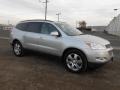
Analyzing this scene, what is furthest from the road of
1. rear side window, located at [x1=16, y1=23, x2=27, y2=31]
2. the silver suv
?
rear side window, located at [x1=16, y1=23, x2=27, y2=31]

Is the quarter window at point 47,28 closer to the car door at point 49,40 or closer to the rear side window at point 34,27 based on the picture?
the car door at point 49,40

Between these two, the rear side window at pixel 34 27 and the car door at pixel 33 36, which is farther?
the rear side window at pixel 34 27

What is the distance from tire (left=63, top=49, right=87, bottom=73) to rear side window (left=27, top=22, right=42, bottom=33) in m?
1.94

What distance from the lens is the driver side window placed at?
7201 millimetres

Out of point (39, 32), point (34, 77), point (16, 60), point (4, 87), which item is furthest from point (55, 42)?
point (4, 87)

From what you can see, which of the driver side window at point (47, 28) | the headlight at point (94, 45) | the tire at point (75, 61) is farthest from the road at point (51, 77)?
the driver side window at point (47, 28)

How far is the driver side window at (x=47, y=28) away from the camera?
720 cm

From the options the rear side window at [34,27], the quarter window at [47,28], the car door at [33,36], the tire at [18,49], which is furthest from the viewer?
the tire at [18,49]

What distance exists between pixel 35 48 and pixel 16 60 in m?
1.04

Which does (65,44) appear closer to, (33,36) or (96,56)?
(96,56)

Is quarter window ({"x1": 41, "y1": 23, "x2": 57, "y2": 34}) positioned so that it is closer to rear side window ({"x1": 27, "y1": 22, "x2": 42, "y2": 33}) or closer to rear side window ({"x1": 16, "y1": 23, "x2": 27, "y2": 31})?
rear side window ({"x1": 27, "y1": 22, "x2": 42, "y2": 33})

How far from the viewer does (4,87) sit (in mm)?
4836

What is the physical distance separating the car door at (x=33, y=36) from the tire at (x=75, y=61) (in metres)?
1.62

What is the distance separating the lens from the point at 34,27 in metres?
8.04
